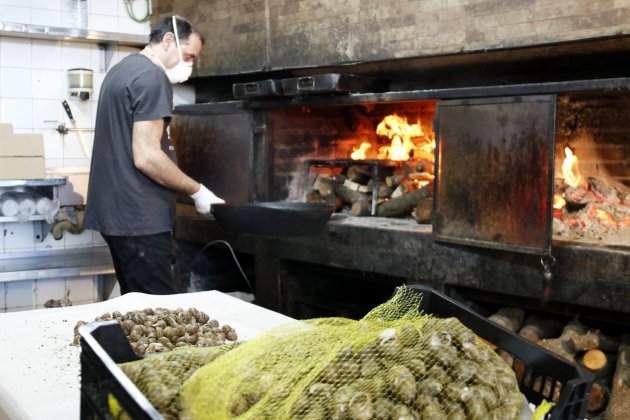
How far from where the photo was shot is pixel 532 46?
3545mm

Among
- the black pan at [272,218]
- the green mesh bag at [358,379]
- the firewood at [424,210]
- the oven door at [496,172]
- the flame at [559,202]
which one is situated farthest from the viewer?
the firewood at [424,210]

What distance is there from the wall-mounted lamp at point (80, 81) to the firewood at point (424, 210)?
279 cm

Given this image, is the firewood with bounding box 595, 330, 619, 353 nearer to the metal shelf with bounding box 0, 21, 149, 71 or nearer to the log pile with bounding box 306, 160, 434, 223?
the log pile with bounding box 306, 160, 434, 223

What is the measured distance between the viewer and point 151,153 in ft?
11.8

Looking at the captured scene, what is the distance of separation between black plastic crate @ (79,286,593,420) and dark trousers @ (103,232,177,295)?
209 centimetres

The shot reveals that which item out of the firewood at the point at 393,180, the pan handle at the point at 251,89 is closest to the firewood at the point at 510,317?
the firewood at the point at 393,180

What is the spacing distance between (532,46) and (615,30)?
42 cm

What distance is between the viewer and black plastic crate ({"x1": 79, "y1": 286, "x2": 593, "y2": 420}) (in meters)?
1.25

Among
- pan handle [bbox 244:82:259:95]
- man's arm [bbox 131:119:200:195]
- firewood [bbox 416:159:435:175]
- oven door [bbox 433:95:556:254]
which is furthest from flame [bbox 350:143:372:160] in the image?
man's arm [bbox 131:119:200:195]

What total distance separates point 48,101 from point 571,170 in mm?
3830

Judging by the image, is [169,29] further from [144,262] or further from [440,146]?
[440,146]

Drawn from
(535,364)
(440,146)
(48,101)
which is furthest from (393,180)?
(535,364)

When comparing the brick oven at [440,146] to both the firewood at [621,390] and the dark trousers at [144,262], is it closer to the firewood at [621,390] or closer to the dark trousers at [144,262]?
the firewood at [621,390]

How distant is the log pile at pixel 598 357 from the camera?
322 cm
